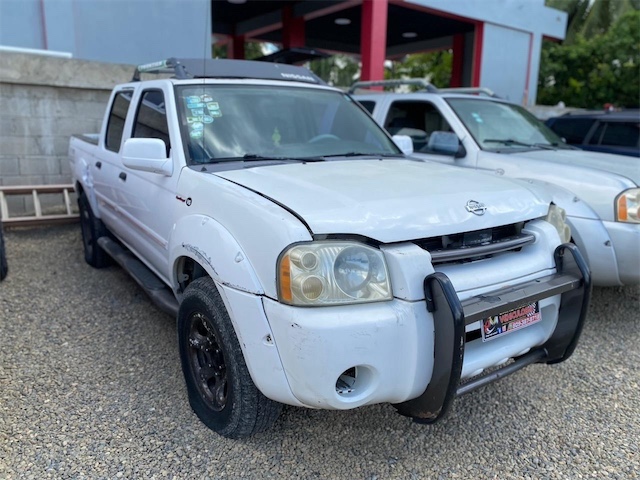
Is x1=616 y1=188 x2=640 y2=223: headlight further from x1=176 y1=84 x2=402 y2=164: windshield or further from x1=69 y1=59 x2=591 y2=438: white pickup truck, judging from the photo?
x1=176 y1=84 x2=402 y2=164: windshield

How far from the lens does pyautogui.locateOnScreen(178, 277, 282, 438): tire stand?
2.41 metres

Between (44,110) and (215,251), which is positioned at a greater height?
(44,110)

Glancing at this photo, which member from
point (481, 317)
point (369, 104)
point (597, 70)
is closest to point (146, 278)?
point (481, 317)

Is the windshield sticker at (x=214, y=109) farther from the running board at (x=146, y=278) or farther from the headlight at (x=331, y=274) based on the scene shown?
the headlight at (x=331, y=274)

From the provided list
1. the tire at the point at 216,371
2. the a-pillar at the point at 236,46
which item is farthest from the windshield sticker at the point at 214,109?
the a-pillar at the point at 236,46

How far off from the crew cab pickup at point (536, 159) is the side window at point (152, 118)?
264cm

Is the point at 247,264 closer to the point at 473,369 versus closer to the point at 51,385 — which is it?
the point at 473,369

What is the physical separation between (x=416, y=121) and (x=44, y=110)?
5.00 m

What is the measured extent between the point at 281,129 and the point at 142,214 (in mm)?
1153

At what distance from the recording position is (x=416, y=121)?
19.4 ft

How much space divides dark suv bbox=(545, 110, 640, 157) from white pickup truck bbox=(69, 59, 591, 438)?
506cm

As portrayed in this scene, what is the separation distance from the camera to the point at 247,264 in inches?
89.2

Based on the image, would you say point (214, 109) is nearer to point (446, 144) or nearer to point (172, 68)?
point (172, 68)

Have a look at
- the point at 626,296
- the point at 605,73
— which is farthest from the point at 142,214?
the point at 605,73
